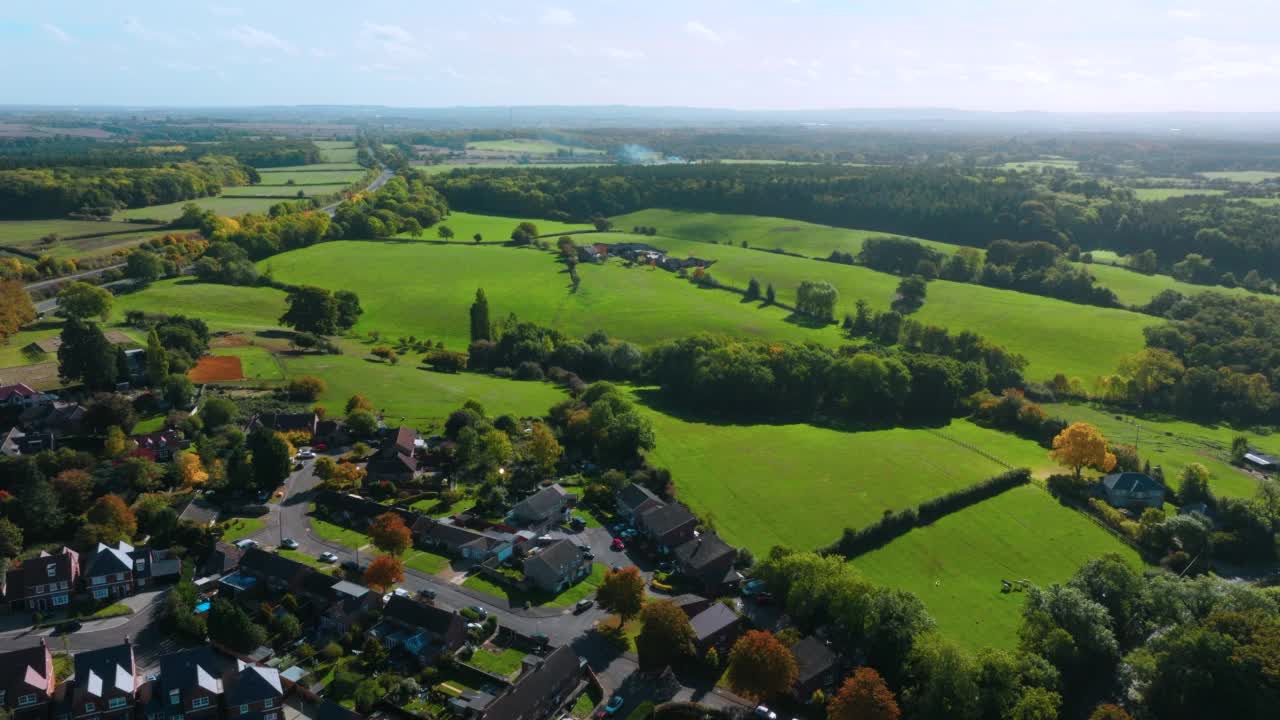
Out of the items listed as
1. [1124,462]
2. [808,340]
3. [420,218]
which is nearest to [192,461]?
[808,340]

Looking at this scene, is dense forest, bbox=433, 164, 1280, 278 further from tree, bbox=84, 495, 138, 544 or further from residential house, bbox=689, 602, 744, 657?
tree, bbox=84, 495, 138, 544

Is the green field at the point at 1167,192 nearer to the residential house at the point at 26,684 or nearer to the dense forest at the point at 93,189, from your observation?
the residential house at the point at 26,684

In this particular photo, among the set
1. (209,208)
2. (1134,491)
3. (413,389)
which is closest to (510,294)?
(413,389)

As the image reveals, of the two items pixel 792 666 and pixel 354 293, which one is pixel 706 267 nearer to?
pixel 354 293

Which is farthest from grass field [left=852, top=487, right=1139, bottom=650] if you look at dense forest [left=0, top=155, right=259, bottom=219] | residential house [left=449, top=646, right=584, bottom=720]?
dense forest [left=0, top=155, right=259, bottom=219]

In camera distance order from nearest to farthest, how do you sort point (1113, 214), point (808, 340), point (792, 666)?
point (792, 666) < point (808, 340) < point (1113, 214)

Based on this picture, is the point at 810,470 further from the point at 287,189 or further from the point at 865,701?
the point at 287,189
